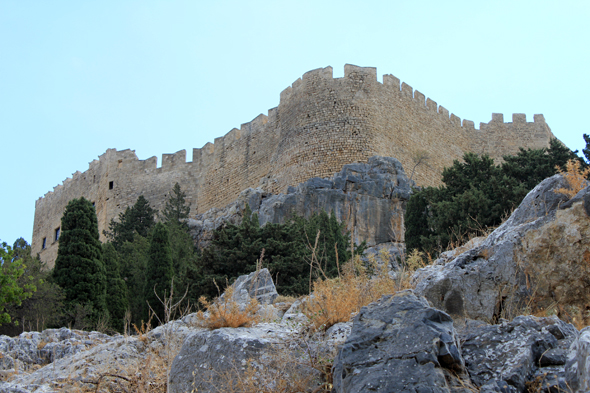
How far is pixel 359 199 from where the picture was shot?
66.8ft

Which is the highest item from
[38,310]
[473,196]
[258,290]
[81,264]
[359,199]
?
[359,199]

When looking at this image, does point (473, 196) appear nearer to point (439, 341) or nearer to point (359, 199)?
point (359, 199)

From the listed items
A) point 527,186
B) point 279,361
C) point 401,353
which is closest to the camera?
point 401,353

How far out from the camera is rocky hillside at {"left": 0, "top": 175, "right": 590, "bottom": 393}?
328cm

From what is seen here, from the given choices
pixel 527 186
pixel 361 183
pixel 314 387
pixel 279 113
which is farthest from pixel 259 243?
pixel 279 113

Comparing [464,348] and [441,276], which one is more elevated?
[441,276]

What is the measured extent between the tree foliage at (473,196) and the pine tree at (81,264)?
710 cm

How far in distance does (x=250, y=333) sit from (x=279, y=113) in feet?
71.3

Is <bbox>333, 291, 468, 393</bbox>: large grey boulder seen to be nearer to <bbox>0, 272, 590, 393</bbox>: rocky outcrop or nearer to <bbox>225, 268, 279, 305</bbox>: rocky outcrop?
<bbox>0, 272, 590, 393</bbox>: rocky outcrop

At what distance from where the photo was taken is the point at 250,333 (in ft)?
14.4

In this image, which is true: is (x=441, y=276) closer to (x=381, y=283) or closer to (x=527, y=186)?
(x=381, y=283)

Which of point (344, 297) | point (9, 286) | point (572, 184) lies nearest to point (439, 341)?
point (344, 297)

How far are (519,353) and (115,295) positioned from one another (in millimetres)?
12097

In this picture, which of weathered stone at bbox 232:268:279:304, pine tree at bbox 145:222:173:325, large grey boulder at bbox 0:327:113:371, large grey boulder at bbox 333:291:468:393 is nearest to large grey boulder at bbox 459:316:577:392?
large grey boulder at bbox 333:291:468:393
